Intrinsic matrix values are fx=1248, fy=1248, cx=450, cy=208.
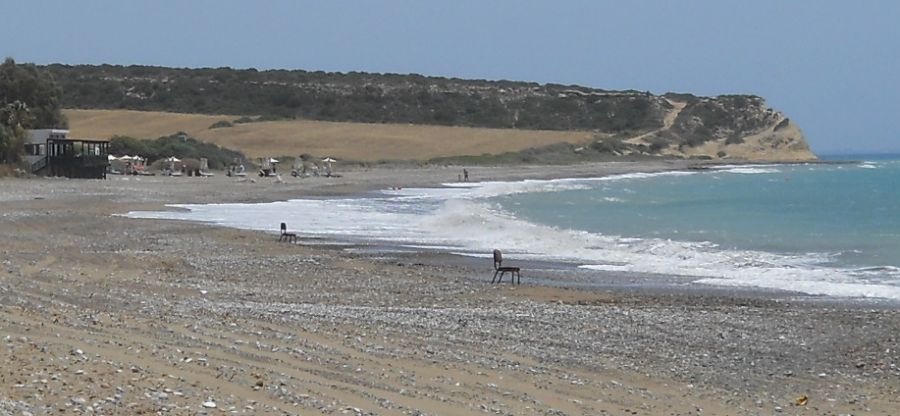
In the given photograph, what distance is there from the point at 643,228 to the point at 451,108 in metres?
99.6

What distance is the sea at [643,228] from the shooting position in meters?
20.8

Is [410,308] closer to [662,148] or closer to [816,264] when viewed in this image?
[816,264]

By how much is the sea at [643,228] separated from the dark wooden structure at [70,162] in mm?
11947

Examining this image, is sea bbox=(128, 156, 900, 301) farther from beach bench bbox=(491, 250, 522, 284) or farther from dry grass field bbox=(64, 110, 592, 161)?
dry grass field bbox=(64, 110, 592, 161)

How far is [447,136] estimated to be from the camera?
110 m

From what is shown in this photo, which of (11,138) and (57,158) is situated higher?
(11,138)

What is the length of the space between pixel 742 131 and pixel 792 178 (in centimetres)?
4698

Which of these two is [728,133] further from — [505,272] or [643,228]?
[505,272]

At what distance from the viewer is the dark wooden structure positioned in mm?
51906

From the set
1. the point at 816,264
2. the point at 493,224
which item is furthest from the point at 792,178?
the point at 816,264

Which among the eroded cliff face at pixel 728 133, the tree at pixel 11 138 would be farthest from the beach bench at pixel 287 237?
the eroded cliff face at pixel 728 133

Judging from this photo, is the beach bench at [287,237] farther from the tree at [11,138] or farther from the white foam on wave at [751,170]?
the white foam on wave at [751,170]

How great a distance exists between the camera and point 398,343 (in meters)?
11.4

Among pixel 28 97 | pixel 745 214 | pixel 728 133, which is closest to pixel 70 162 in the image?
pixel 28 97
